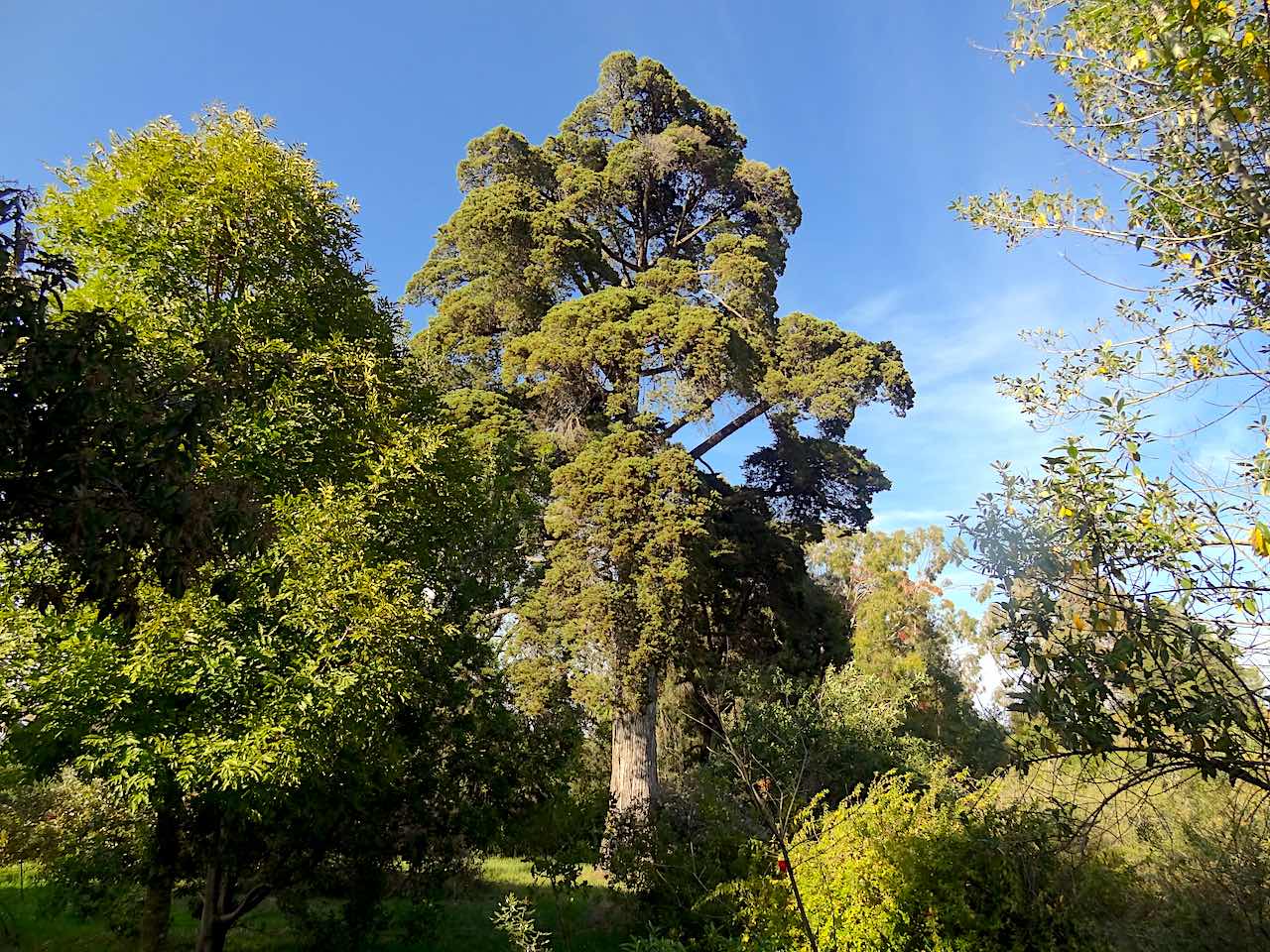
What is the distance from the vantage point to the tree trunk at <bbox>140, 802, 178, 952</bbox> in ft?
21.8

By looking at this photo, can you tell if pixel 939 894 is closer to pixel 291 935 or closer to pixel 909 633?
pixel 291 935

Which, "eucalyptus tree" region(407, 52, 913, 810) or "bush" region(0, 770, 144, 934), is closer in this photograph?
"bush" region(0, 770, 144, 934)

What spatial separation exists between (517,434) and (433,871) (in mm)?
7436

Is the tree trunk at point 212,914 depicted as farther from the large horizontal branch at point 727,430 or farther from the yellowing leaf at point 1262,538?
the large horizontal branch at point 727,430

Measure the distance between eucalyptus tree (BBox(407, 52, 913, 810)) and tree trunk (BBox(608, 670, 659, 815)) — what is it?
0.04 m

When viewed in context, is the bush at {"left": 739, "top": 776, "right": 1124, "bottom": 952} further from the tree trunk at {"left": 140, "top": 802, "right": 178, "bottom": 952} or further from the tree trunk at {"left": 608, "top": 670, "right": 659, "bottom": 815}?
the tree trunk at {"left": 608, "top": 670, "right": 659, "bottom": 815}

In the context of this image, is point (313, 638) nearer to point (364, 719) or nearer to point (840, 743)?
point (364, 719)

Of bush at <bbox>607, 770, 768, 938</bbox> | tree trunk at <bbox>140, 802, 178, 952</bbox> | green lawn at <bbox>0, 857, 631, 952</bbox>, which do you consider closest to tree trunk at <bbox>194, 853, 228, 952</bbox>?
tree trunk at <bbox>140, 802, 178, 952</bbox>

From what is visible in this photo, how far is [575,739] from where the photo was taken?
911cm

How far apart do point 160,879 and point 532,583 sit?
737 centimetres

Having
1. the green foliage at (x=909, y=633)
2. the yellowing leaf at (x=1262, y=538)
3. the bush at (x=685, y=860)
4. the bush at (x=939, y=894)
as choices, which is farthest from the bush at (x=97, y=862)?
the green foliage at (x=909, y=633)

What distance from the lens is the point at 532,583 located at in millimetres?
13469

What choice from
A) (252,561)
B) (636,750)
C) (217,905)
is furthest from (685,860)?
(252,561)

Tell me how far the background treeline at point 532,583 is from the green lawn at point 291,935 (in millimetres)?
123
